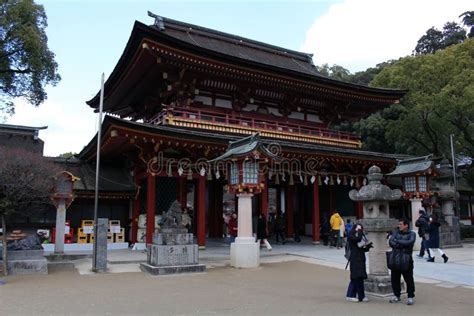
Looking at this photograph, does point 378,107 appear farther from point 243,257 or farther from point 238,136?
point 243,257

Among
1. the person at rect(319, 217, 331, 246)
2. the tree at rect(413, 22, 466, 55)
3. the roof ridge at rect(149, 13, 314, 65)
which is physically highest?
the tree at rect(413, 22, 466, 55)

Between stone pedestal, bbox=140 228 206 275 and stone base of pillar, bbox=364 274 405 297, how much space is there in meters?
4.77

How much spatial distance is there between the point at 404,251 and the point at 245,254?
222 inches

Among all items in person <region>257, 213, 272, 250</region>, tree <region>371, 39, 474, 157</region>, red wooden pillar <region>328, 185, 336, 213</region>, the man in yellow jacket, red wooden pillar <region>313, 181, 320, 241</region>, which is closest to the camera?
person <region>257, 213, 272, 250</region>

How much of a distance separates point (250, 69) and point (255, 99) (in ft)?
8.31

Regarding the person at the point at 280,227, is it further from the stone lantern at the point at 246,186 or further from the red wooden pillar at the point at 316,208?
the stone lantern at the point at 246,186

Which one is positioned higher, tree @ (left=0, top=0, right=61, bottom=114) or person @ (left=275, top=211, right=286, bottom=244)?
tree @ (left=0, top=0, right=61, bottom=114)

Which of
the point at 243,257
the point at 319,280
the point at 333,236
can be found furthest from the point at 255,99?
the point at 319,280

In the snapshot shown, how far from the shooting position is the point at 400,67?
80.9ft

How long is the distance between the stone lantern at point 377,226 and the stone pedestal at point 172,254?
4.86 metres

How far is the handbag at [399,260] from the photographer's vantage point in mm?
6926

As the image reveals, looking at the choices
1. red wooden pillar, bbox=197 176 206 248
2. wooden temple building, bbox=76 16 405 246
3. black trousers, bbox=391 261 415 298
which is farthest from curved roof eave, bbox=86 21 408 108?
black trousers, bbox=391 261 415 298

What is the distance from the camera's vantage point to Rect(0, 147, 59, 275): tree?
10.4m

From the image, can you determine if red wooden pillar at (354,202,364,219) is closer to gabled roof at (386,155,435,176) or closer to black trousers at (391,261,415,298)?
gabled roof at (386,155,435,176)
